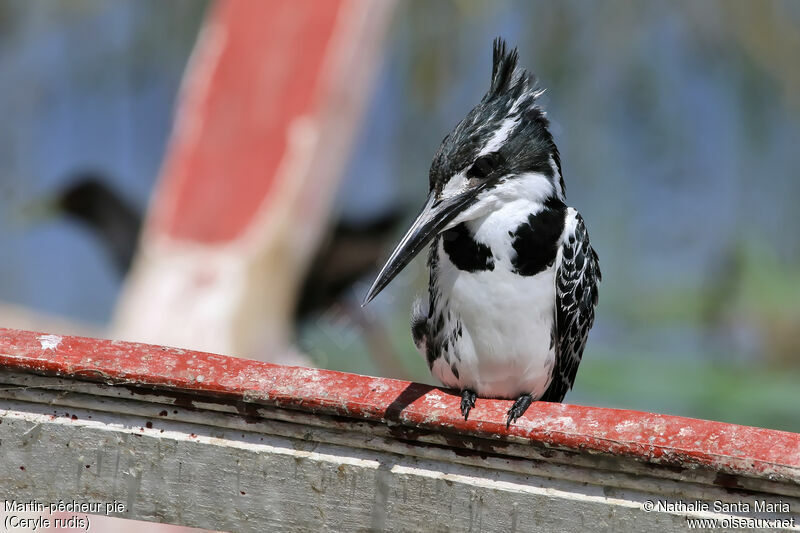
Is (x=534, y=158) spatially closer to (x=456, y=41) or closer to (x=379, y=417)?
(x=379, y=417)

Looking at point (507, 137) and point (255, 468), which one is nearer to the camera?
point (255, 468)

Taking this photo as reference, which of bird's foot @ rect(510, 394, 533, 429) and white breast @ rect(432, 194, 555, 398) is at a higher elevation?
white breast @ rect(432, 194, 555, 398)

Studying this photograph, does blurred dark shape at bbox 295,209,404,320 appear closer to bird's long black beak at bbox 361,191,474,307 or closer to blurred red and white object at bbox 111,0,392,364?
blurred red and white object at bbox 111,0,392,364

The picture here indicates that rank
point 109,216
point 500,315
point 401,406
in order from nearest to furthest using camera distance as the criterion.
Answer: point 401,406 < point 500,315 < point 109,216

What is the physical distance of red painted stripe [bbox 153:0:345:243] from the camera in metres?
2.63

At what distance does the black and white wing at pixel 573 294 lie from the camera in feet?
5.10

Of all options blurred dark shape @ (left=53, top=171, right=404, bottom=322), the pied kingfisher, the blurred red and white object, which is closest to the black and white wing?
the pied kingfisher

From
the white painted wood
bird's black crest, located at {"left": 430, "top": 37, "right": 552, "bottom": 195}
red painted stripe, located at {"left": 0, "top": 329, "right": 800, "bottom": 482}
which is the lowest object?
the white painted wood

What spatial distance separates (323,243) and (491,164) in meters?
1.55

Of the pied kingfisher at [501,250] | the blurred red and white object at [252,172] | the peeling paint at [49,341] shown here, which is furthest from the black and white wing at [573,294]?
the blurred red and white object at [252,172]

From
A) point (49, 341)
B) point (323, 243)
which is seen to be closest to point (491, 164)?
point (49, 341)

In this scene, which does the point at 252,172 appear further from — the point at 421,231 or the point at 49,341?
the point at 49,341

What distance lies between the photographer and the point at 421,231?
4.55 feet

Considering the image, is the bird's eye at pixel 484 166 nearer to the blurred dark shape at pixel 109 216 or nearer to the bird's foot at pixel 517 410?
the bird's foot at pixel 517 410
